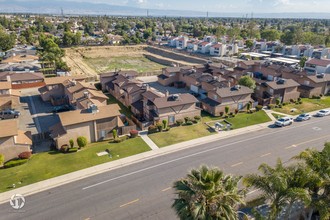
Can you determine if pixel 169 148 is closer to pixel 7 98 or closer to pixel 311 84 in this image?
pixel 7 98

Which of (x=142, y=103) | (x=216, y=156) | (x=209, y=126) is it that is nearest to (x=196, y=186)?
(x=216, y=156)

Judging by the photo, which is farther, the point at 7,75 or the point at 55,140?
the point at 7,75

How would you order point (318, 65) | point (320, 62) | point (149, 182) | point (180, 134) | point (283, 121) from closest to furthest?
point (149, 182) < point (180, 134) < point (283, 121) < point (318, 65) < point (320, 62)

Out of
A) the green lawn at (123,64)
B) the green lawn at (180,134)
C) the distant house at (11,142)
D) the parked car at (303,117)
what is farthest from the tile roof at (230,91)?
the green lawn at (123,64)

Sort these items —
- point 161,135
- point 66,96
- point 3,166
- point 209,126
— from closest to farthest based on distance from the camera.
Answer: point 3,166, point 161,135, point 209,126, point 66,96

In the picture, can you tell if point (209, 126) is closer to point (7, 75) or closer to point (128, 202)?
point (128, 202)

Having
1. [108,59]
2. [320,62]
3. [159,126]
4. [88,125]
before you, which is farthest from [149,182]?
→ [108,59]

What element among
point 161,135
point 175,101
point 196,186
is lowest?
point 161,135
